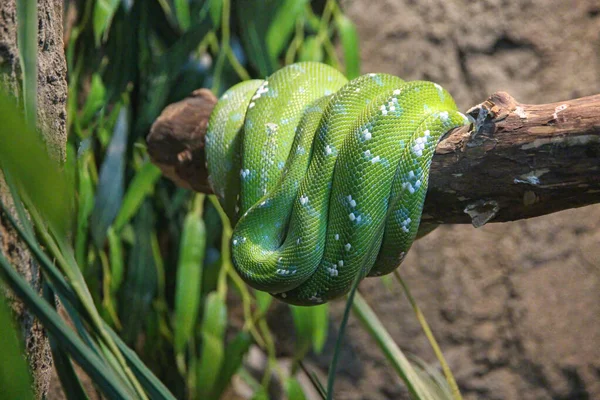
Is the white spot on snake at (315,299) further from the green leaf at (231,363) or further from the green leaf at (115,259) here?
the green leaf at (115,259)

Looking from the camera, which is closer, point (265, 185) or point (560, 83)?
point (265, 185)

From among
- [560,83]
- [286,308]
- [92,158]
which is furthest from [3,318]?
[560,83]

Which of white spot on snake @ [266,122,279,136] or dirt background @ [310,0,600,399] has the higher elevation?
white spot on snake @ [266,122,279,136]

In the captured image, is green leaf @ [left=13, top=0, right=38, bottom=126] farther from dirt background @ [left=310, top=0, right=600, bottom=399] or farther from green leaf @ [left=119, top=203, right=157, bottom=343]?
dirt background @ [left=310, top=0, right=600, bottom=399]

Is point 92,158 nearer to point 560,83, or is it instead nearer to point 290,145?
point 290,145

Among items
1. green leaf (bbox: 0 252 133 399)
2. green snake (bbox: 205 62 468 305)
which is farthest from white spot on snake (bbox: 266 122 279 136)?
green leaf (bbox: 0 252 133 399)

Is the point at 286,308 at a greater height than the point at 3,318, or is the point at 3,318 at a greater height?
the point at 3,318
